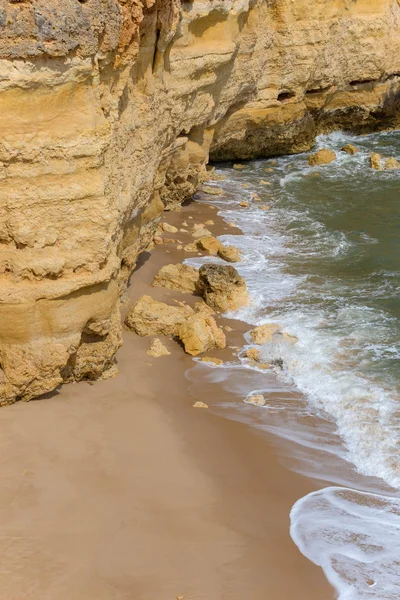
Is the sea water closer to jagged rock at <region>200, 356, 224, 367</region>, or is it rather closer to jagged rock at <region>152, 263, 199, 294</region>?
jagged rock at <region>200, 356, 224, 367</region>

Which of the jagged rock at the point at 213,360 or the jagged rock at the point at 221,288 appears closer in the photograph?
the jagged rock at the point at 213,360

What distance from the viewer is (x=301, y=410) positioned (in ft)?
32.3

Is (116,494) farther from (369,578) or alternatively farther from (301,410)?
(301,410)

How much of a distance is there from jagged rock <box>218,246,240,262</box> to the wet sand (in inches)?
202

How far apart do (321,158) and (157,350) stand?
12.0 meters

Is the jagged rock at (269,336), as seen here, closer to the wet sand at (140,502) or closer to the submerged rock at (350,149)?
the wet sand at (140,502)

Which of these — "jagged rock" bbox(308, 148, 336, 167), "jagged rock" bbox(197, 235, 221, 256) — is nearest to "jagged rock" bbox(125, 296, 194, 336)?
"jagged rock" bbox(197, 235, 221, 256)

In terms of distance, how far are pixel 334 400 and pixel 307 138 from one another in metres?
13.5

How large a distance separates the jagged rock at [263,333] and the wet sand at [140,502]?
1960mm

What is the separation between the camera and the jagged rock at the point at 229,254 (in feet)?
47.2

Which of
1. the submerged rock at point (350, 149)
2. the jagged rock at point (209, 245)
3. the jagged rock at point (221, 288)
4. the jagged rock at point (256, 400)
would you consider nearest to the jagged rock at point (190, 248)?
the jagged rock at point (209, 245)

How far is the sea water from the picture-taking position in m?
7.77

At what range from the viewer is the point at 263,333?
452 inches

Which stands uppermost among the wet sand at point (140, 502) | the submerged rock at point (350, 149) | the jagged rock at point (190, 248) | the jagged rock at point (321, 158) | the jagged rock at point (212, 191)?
the submerged rock at point (350, 149)
